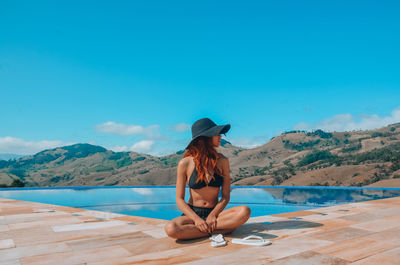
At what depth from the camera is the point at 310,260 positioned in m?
2.50

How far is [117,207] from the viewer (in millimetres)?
9625

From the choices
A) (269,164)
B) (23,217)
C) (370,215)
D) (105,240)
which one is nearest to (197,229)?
(105,240)

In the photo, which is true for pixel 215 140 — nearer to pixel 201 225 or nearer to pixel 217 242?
pixel 201 225

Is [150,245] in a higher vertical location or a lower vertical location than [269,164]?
lower

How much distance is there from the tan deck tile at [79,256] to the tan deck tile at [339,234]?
199cm

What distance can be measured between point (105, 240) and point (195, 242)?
94 centimetres

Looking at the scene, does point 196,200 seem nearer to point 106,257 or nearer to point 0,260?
point 106,257

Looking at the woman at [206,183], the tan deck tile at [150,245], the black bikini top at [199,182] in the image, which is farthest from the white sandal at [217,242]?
the black bikini top at [199,182]

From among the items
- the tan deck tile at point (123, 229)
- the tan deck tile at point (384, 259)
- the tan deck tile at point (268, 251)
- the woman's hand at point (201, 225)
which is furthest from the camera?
the tan deck tile at point (123, 229)

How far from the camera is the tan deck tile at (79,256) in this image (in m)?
2.59

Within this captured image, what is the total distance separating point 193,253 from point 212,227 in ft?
1.83

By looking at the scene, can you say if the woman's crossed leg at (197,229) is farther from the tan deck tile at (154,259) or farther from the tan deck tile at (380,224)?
the tan deck tile at (380,224)

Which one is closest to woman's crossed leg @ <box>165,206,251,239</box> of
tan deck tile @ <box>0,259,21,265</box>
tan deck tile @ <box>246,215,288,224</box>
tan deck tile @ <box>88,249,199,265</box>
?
tan deck tile @ <box>88,249,199,265</box>

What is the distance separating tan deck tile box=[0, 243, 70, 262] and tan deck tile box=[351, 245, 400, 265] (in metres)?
2.55
